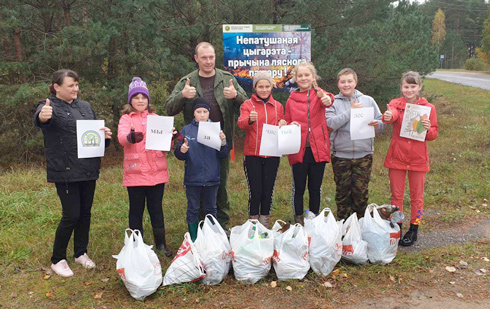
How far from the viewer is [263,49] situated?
309 inches

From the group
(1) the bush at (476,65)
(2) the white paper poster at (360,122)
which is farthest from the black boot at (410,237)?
(1) the bush at (476,65)

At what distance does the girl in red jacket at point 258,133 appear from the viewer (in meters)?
4.08

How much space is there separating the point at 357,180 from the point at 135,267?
261 cm

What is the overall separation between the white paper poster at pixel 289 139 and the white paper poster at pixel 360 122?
0.62 metres

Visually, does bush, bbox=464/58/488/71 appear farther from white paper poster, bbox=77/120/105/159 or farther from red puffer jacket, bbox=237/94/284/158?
white paper poster, bbox=77/120/105/159

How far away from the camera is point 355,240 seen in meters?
3.75

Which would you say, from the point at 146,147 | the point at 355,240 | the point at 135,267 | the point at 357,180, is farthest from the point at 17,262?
the point at 357,180

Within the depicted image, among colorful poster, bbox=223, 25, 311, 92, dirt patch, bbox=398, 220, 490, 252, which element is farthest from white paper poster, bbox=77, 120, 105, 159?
colorful poster, bbox=223, 25, 311, 92

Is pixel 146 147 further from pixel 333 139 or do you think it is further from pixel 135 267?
pixel 333 139

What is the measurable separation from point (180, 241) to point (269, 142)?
1782mm

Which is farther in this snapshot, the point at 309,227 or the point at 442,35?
the point at 442,35

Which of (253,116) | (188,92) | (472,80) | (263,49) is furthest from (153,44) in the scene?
(472,80)

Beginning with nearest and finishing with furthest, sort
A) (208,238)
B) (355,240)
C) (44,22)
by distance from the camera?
(208,238) → (355,240) → (44,22)

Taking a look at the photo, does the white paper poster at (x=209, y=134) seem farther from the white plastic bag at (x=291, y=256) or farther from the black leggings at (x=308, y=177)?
the white plastic bag at (x=291, y=256)
